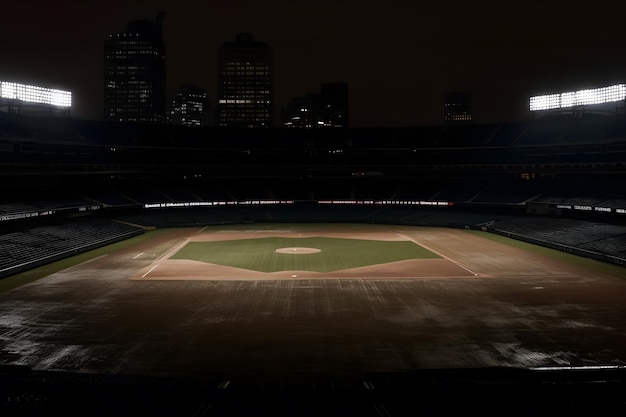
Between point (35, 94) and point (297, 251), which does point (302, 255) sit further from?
point (35, 94)

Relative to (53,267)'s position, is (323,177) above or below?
above

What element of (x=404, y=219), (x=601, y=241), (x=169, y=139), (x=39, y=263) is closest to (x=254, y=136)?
(x=169, y=139)

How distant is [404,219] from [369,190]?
557 inches

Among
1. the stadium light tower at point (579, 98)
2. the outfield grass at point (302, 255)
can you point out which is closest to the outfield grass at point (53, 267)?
the outfield grass at point (302, 255)

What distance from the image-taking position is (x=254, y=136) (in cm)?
9262

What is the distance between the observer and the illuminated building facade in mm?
59438

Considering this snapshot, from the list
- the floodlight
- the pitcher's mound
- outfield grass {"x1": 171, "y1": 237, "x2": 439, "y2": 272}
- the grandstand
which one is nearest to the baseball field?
outfield grass {"x1": 171, "y1": 237, "x2": 439, "y2": 272}

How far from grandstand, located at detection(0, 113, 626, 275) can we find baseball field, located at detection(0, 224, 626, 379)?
461 inches

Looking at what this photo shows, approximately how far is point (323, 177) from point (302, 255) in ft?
150

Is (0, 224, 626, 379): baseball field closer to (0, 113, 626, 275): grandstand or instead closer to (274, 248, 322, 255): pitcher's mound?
(274, 248, 322, 255): pitcher's mound

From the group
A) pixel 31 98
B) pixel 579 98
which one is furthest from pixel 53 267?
pixel 579 98

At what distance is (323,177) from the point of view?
89.2 m

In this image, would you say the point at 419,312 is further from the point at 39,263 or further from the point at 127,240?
the point at 127,240

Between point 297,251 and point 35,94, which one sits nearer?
point 297,251
